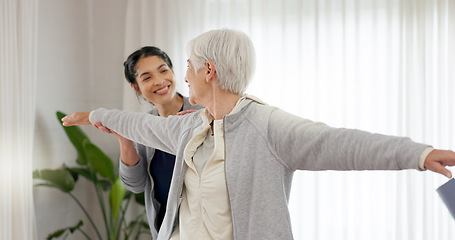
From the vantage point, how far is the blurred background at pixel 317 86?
277 centimetres

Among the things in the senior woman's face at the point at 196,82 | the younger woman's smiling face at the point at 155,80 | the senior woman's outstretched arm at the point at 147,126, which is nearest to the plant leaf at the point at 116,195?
the younger woman's smiling face at the point at 155,80

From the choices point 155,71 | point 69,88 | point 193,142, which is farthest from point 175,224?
point 69,88

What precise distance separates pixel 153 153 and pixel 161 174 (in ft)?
0.34

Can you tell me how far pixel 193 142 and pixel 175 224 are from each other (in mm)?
297

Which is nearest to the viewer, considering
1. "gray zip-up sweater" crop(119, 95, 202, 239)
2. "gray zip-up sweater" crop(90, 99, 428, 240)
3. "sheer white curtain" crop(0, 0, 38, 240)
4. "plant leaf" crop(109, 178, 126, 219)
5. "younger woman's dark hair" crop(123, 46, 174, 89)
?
"gray zip-up sweater" crop(90, 99, 428, 240)

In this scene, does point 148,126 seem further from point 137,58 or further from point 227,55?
point 137,58

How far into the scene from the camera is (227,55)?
1.45 meters

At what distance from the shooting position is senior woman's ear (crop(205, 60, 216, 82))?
4.87 feet

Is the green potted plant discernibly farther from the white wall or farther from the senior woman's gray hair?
the senior woman's gray hair

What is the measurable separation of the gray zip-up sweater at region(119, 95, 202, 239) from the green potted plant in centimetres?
93

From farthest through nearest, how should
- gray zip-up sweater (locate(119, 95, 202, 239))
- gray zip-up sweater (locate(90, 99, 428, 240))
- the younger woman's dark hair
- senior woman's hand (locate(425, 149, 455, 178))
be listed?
the younger woman's dark hair
gray zip-up sweater (locate(119, 95, 202, 239))
gray zip-up sweater (locate(90, 99, 428, 240))
senior woman's hand (locate(425, 149, 455, 178))

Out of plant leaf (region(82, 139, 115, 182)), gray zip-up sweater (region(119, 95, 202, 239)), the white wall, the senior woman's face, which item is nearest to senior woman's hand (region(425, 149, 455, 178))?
the senior woman's face

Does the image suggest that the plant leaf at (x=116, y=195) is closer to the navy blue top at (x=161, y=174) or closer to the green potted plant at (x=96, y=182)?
the green potted plant at (x=96, y=182)

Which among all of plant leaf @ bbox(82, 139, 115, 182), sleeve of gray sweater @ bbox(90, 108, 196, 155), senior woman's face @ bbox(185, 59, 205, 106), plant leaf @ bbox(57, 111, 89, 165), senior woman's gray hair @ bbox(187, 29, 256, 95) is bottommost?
plant leaf @ bbox(82, 139, 115, 182)
